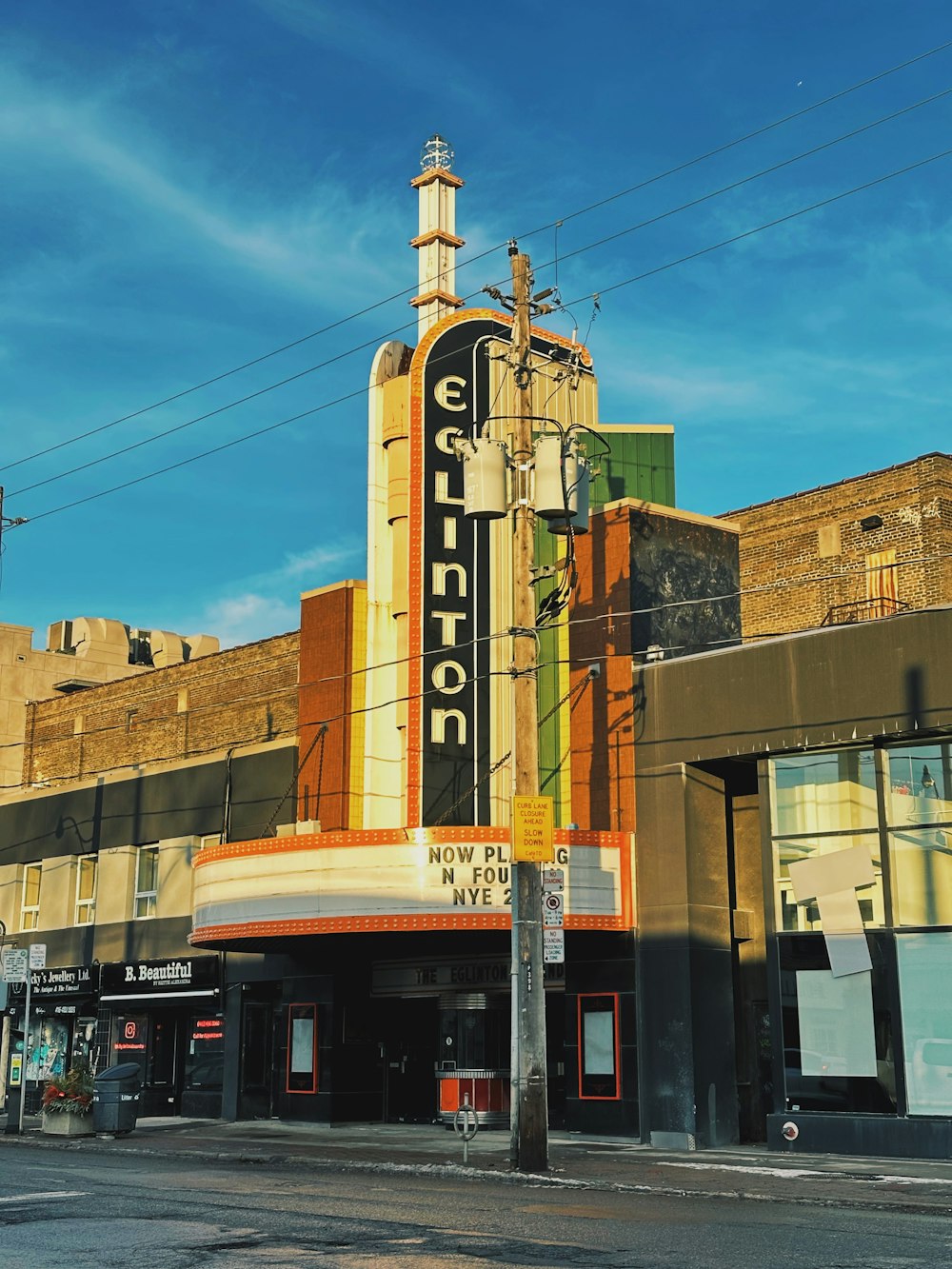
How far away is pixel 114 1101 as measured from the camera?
27.9 m

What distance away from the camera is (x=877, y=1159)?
851 inches

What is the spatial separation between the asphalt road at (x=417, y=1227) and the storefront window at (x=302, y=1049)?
1139 centimetres

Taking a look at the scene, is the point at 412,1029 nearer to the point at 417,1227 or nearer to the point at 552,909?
the point at 552,909

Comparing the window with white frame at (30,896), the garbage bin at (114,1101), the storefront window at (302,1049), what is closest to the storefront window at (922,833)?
the storefront window at (302,1049)

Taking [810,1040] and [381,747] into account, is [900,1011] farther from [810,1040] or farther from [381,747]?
[381,747]

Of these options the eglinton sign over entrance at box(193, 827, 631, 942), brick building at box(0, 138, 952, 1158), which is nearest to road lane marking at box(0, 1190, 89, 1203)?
brick building at box(0, 138, 952, 1158)

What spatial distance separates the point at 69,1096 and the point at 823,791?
49.4 feet

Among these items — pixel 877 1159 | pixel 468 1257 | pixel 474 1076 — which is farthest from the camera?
pixel 474 1076

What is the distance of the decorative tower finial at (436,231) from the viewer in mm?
36750

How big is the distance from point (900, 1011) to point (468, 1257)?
1261 centimetres

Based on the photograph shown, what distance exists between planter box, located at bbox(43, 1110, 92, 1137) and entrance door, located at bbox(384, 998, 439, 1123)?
19.8ft

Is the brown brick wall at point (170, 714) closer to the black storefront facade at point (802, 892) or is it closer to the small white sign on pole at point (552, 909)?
the black storefront facade at point (802, 892)

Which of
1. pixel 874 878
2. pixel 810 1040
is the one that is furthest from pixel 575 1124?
pixel 874 878

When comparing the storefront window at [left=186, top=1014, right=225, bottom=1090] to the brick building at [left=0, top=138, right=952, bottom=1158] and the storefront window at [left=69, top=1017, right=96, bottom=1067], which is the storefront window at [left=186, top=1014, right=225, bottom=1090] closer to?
the brick building at [left=0, top=138, right=952, bottom=1158]
